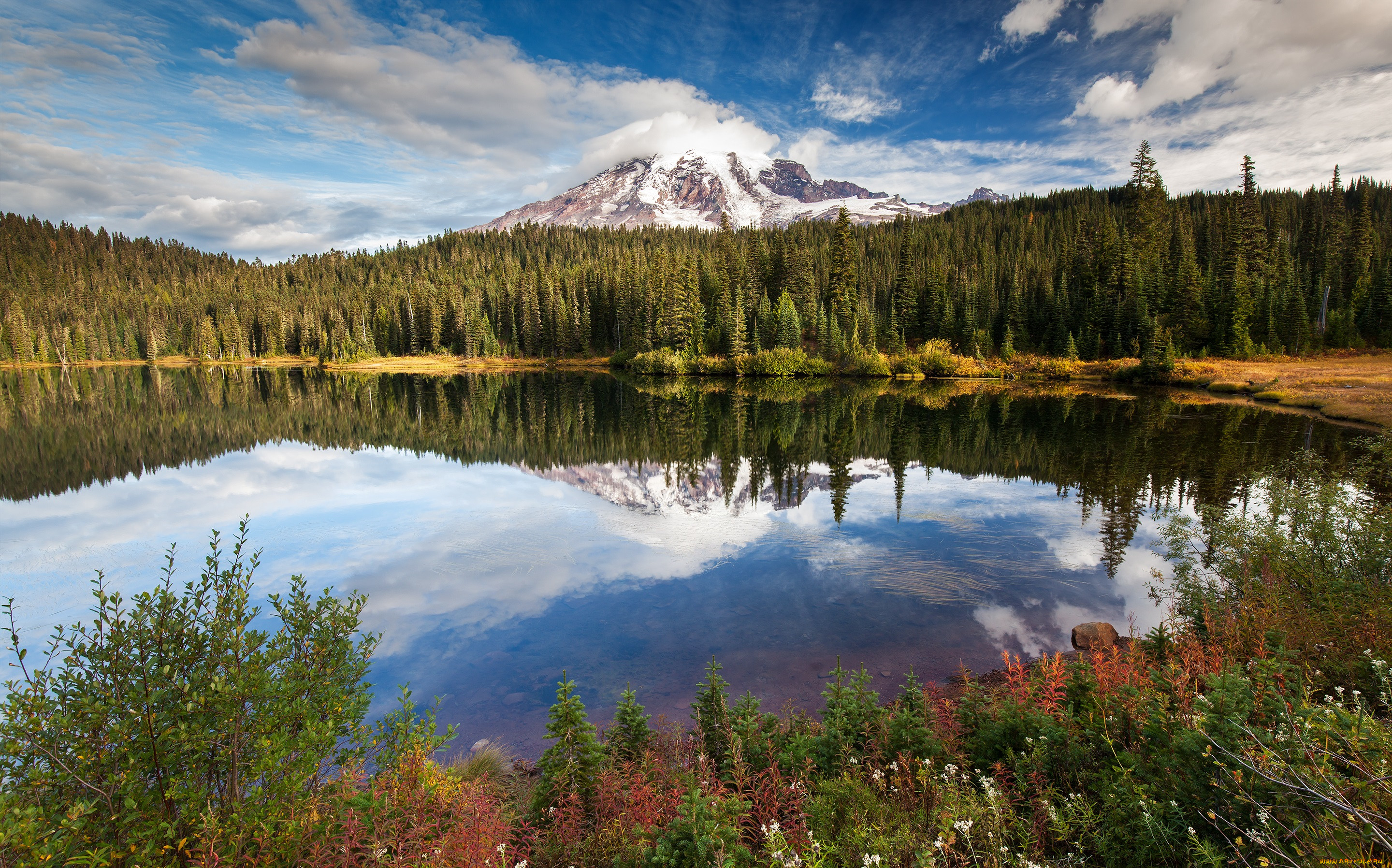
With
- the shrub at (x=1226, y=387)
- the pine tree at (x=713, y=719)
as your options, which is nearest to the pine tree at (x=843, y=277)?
the shrub at (x=1226, y=387)

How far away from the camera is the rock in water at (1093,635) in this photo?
41.2 feet

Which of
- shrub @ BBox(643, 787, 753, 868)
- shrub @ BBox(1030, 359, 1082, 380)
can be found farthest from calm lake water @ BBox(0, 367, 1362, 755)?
shrub @ BBox(1030, 359, 1082, 380)

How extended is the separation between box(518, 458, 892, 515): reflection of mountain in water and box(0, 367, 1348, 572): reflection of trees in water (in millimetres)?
302

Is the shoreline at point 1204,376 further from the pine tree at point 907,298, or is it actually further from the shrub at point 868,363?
the pine tree at point 907,298

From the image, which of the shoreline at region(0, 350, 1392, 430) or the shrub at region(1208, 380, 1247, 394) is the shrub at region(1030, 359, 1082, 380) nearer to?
the shoreline at region(0, 350, 1392, 430)

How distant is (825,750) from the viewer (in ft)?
23.8

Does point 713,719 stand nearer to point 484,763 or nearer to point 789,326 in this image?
point 484,763

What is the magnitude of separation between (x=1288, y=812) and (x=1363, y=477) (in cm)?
1730

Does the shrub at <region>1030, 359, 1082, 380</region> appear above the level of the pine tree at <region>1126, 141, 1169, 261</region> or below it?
below

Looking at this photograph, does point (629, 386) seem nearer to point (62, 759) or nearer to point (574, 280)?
point (574, 280)

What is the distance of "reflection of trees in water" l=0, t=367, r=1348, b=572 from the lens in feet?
88.2

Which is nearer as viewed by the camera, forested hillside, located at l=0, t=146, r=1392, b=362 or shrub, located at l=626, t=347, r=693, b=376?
forested hillside, located at l=0, t=146, r=1392, b=362

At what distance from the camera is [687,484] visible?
1074 inches

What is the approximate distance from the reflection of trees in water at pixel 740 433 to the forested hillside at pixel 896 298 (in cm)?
2308
